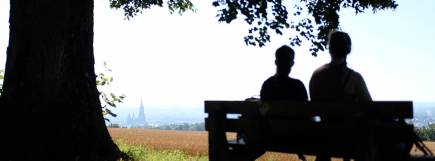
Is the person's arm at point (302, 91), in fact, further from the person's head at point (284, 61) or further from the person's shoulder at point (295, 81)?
the person's head at point (284, 61)

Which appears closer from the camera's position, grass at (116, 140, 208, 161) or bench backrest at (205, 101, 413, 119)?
bench backrest at (205, 101, 413, 119)

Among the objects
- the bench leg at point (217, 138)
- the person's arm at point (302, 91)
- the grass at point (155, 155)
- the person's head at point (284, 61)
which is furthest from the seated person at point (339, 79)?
the grass at point (155, 155)

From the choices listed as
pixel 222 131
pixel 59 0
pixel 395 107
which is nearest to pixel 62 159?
pixel 59 0

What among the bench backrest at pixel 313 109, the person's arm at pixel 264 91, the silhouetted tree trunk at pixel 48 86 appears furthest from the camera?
the silhouetted tree trunk at pixel 48 86

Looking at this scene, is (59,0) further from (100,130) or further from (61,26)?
(100,130)

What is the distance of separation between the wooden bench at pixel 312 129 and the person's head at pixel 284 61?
550 millimetres

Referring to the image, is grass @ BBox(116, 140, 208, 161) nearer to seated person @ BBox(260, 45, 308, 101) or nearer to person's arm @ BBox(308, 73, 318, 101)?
seated person @ BBox(260, 45, 308, 101)

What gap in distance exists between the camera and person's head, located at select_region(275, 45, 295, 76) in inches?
279

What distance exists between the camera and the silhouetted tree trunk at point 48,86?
10602 millimetres

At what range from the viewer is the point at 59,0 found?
425 inches

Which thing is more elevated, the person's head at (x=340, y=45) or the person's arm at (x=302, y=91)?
the person's head at (x=340, y=45)

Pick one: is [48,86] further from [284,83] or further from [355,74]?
[355,74]

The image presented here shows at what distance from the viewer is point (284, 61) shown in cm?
708

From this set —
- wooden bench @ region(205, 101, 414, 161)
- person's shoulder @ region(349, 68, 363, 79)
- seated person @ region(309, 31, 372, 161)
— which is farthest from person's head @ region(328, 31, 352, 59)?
wooden bench @ region(205, 101, 414, 161)
